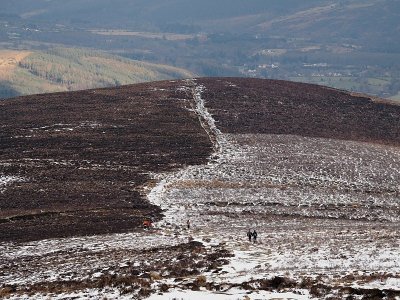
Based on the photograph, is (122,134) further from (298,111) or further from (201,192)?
(298,111)

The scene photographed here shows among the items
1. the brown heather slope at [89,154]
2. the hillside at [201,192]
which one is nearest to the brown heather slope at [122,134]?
the brown heather slope at [89,154]

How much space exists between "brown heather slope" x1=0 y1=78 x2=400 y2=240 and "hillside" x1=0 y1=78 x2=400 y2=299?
0.20 m

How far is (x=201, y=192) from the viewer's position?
47438mm

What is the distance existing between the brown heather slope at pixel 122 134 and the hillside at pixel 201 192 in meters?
0.20

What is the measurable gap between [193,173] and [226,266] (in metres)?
23.4

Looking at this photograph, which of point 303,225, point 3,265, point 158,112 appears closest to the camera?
point 3,265

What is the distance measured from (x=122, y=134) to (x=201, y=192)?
17.5 m

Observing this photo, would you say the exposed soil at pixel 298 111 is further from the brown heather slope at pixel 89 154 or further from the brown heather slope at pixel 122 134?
the brown heather slope at pixel 89 154

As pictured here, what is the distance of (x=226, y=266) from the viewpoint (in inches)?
1140

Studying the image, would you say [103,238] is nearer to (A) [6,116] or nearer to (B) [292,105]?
(A) [6,116]

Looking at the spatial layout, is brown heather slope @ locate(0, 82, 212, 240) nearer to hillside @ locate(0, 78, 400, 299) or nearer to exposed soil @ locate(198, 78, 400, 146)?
hillside @ locate(0, 78, 400, 299)

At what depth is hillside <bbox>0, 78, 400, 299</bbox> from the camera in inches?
1078

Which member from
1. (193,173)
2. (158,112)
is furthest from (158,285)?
(158,112)

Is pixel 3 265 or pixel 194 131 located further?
pixel 194 131
